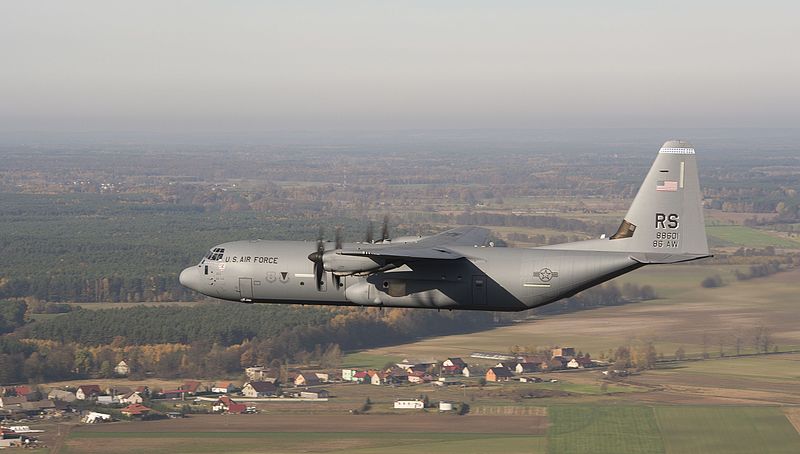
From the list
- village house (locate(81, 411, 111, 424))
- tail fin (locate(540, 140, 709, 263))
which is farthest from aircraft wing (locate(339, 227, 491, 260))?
village house (locate(81, 411, 111, 424))

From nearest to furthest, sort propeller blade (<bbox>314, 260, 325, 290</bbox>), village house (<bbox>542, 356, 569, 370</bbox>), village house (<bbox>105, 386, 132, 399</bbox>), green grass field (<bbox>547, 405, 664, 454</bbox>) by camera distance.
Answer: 1. propeller blade (<bbox>314, 260, 325, 290</bbox>)
2. green grass field (<bbox>547, 405, 664, 454</bbox>)
3. village house (<bbox>105, 386, 132, 399</bbox>)
4. village house (<bbox>542, 356, 569, 370</bbox>)

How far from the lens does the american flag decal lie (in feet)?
177

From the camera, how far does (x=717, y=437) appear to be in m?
96.8

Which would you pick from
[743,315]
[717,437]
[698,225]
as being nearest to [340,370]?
[717,437]

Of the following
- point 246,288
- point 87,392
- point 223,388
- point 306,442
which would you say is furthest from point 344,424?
point 246,288

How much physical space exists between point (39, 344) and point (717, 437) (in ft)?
282

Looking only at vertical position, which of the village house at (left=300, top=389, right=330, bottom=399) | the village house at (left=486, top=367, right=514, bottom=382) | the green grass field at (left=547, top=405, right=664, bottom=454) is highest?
the village house at (left=486, top=367, right=514, bottom=382)

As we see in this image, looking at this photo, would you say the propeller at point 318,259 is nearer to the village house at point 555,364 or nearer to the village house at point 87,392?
the village house at point 87,392

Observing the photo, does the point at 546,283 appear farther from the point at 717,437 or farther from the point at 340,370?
the point at 340,370

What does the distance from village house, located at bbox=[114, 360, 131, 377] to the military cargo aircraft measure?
243ft

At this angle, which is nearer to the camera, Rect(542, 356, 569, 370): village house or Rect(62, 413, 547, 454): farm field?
Rect(62, 413, 547, 454): farm field

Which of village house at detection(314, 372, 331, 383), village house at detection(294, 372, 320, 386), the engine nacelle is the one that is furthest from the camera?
village house at detection(314, 372, 331, 383)

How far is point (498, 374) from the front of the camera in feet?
395

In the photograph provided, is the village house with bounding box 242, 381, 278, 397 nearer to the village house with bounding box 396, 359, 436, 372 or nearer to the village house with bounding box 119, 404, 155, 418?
the village house with bounding box 119, 404, 155, 418
